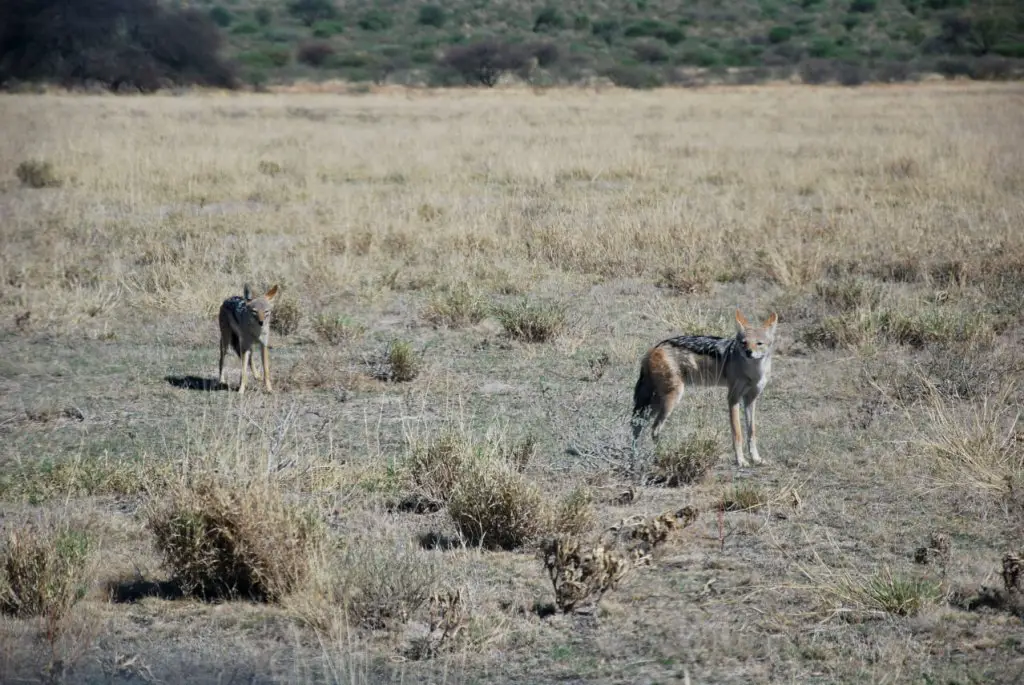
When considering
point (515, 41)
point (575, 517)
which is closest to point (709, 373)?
point (575, 517)

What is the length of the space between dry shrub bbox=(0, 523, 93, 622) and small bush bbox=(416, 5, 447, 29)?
206ft

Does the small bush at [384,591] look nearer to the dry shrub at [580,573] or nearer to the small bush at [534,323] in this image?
the dry shrub at [580,573]

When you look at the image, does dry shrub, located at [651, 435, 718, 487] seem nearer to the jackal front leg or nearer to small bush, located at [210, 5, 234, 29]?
the jackal front leg

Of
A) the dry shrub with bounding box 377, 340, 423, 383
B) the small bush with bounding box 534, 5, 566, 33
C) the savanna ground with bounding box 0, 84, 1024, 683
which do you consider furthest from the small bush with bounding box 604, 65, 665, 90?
the dry shrub with bounding box 377, 340, 423, 383

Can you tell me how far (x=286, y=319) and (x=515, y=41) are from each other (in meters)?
48.8

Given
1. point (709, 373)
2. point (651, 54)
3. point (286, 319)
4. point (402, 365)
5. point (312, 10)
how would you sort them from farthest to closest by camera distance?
1. point (312, 10)
2. point (651, 54)
3. point (286, 319)
4. point (402, 365)
5. point (709, 373)

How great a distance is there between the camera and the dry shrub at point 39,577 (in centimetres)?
530

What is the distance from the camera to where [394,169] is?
66.8ft

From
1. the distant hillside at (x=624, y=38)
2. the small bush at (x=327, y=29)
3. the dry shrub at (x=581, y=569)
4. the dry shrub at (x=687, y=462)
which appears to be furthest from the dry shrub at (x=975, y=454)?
the small bush at (x=327, y=29)

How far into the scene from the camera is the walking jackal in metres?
8.93

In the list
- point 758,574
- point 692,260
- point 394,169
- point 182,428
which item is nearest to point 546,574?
point 758,574

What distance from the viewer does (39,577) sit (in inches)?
209

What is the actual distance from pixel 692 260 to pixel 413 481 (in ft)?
21.8

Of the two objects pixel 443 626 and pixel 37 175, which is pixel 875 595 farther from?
pixel 37 175
